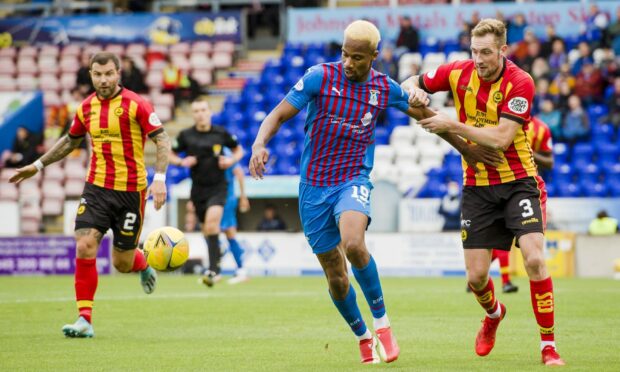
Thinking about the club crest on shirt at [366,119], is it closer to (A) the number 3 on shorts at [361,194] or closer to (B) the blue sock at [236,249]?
(A) the number 3 on shorts at [361,194]

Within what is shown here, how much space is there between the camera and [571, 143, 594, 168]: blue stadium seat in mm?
23672

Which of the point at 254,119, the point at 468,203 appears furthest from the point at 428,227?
the point at 468,203

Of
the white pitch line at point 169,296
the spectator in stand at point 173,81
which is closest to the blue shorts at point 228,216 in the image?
the white pitch line at point 169,296

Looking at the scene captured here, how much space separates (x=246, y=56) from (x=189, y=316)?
755 inches

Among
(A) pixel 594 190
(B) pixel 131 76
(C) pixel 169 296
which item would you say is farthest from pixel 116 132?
(B) pixel 131 76

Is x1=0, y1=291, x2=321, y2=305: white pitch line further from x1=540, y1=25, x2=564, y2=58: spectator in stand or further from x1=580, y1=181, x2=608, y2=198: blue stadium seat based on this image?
x1=540, y1=25, x2=564, y2=58: spectator in stand

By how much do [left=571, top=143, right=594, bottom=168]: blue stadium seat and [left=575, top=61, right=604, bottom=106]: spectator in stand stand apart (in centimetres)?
141

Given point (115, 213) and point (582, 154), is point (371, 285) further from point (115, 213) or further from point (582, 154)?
point (582, 154)

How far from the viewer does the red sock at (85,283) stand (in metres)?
10.0

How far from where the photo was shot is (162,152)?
403 inches

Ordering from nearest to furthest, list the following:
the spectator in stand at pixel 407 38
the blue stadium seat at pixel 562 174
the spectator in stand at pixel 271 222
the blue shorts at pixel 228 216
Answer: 1. the blue shorts at pixel 228 216
2. the spectator in stand at pixel 271 222
3. the blue stadium seat at pixel 562 174
4. the spectator in stand at pixel 407 38

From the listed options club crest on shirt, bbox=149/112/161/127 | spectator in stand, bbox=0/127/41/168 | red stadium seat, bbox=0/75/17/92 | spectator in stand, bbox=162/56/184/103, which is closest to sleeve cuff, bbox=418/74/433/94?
club crest on shirt, bbox=149/112/161/127

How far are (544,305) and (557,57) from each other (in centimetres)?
1815

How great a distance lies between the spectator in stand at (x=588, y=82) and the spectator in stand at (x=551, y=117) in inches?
38.9
